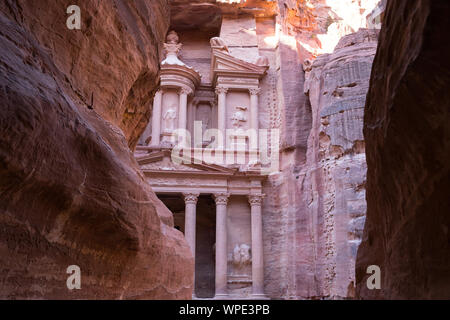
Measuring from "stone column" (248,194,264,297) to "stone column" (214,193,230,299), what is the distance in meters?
1.25

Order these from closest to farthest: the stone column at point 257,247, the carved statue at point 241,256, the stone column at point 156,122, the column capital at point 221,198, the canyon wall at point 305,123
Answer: the canyon wall at point 305,123 → the stone column at point 257,247 → the carved statue at point 241,256 → the column capital at point 221,198 → the stone column at point 156,122

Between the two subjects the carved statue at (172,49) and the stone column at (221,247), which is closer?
the stone column at (221,247)

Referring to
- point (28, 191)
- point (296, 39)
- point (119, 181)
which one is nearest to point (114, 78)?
point (119, 181)

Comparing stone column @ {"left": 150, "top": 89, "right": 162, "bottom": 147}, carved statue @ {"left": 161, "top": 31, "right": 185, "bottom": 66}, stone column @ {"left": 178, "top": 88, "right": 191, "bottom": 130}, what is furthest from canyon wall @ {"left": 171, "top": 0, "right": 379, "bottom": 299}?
stone column @ {"left": 150, "top": 89, "right": 162, "bottom": 147}

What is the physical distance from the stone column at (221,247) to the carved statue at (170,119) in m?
5.20

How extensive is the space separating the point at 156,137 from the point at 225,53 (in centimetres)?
592

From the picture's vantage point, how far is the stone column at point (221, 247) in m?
19.9

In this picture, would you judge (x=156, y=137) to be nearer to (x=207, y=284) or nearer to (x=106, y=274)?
(x=207, y=284)

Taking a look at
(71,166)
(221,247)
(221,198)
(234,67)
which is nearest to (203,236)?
(221,247)

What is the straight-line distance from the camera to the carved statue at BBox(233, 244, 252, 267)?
68.1ft

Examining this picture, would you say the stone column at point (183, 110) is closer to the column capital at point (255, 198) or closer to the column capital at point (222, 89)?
the column capital at point (222, 89)

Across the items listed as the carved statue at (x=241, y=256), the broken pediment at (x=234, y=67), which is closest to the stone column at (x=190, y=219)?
the carved statue at (x=241, y=256)

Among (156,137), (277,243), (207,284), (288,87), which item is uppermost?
(288,87)

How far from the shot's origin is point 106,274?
3934 millimetres
